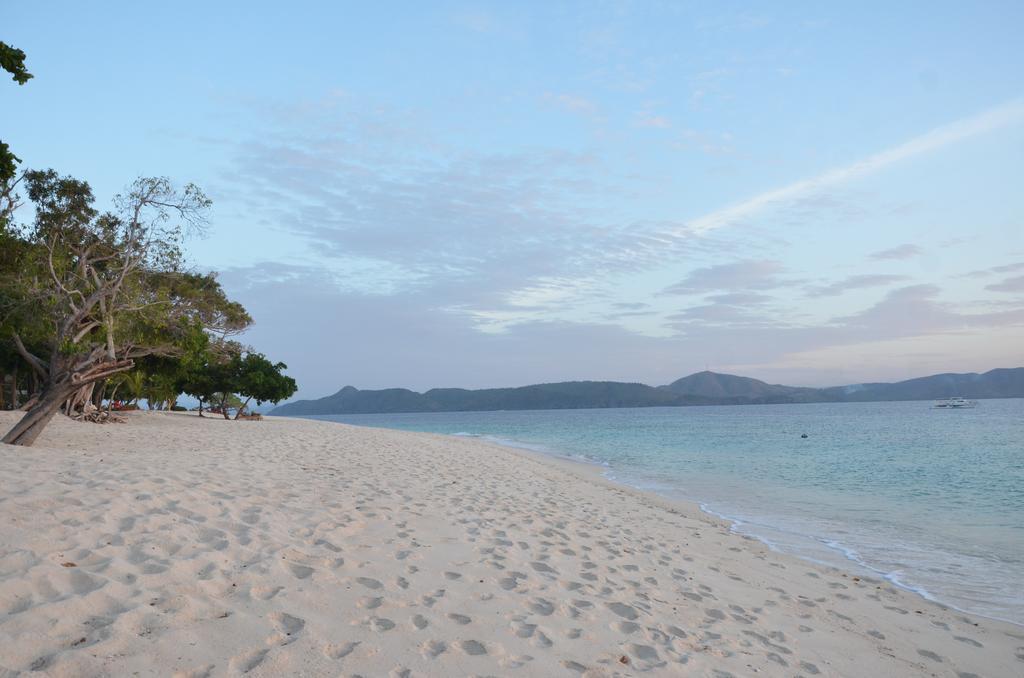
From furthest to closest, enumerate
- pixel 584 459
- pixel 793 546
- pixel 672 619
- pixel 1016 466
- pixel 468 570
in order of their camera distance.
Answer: pixel 584 459 → pixel 1016 466 → pixel 793 546 → pixel 468 570 → pixel 672 619

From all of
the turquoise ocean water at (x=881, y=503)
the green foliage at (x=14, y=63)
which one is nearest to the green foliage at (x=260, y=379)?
the turquoise ocean water at (x=881, y=503)

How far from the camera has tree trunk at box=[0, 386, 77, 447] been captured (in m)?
11.7

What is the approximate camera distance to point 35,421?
11.9m

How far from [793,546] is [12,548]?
10450 mm

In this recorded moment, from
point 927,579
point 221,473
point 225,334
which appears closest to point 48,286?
point 221,473

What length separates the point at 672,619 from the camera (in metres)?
5.04

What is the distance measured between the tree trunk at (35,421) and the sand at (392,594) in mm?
2882

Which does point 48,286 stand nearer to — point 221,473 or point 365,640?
point 221,473

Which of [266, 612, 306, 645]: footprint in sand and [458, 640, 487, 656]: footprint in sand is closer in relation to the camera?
[266, 612, 306, 645]: footprint in sand

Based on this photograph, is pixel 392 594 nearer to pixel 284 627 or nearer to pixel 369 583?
pixel 369 583

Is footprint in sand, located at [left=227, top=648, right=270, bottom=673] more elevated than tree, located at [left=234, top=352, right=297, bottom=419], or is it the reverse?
tree, located at [left=234, top=352, right=297, bottom=419]

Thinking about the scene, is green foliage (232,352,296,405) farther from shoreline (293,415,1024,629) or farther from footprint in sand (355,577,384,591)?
footprint in sand (355,577,384,591)

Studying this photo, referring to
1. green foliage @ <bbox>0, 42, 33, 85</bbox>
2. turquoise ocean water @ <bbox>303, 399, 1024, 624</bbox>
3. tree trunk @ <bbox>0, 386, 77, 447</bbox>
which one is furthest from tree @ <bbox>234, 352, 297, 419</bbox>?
green foliage @ <bbox>0, 42, 33, 85</bbox>

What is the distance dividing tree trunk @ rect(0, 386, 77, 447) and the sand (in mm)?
2882
